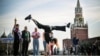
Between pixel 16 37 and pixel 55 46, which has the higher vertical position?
pixel 16 37

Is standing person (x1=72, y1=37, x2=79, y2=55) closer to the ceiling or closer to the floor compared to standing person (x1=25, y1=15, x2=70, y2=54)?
closer to the floor

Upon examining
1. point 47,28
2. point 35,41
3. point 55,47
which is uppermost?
point 47,28

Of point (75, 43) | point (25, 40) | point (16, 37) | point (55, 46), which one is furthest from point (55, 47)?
point (16, 37)

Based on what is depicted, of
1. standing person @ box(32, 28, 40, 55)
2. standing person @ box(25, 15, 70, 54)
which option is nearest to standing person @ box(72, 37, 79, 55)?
standing person @ box(25, 15, 70, 54)

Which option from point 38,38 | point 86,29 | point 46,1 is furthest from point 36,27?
point 86,29

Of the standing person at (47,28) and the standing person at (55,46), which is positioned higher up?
the standing person at (47,28)

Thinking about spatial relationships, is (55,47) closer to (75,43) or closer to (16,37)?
(75,43)

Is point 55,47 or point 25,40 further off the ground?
point 25,40

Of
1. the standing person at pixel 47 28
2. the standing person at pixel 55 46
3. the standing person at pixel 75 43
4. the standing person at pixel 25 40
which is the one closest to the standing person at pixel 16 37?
the standing person at pixel 25 40

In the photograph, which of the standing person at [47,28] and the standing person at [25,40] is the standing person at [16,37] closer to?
the standing person at [25,40]

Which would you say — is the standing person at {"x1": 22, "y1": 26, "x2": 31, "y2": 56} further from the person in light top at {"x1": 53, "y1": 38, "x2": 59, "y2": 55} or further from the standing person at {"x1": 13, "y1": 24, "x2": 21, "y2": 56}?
the person in light top at {"x1": 53, "y1": 38, "x2": 59, "y2": 55}

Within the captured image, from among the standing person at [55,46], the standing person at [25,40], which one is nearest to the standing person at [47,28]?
the standing person at [55,46]

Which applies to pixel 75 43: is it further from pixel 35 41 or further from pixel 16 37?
pixel 16 37

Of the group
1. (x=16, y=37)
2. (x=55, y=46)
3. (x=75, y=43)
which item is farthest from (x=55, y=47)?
(x=16, y=37)
